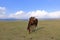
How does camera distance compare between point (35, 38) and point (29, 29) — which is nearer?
point (35, 38)

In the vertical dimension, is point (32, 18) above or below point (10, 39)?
above

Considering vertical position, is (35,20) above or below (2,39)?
above

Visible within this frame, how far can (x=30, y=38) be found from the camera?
52.2ft

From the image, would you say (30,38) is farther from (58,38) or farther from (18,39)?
(58,38)

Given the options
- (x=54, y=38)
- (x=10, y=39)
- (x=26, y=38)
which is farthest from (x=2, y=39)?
(x=54, y=38)

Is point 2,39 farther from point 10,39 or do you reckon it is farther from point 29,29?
point 29,29

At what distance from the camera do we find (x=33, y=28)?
19500mm

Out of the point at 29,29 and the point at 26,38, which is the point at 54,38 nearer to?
the point at 26,38

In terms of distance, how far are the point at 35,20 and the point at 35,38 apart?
3.70 m

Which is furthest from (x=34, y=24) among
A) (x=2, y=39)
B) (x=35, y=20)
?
(x=2, y=39)

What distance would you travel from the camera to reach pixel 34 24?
19.3 meters

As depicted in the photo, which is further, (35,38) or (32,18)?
(32,18)

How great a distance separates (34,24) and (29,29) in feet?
2.59

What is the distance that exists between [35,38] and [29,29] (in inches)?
135
